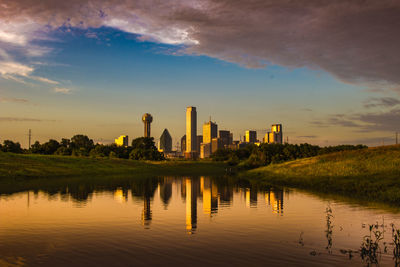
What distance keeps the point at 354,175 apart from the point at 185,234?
43253mm

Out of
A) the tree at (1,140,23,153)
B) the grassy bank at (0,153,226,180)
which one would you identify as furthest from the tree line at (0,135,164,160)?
the grassy bank at (0,153,226,180)

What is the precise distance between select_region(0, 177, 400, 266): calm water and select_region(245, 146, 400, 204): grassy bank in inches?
410

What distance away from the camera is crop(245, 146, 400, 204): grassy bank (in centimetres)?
4441

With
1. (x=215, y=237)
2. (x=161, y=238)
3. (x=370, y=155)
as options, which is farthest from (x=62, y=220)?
(x=370, y=155)

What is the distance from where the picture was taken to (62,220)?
27.6 meters

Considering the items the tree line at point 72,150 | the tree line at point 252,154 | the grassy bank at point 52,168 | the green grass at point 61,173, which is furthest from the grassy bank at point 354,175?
the tree line at point 72,150

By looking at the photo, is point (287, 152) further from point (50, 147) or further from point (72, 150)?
point (50, 147)

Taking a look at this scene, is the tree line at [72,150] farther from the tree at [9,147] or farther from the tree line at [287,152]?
the tree line at [287,152]

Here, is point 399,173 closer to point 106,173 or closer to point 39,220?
point 39,220

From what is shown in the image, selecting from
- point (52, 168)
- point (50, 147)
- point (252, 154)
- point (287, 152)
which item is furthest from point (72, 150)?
point (287, 152)

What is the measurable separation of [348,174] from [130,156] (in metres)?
139

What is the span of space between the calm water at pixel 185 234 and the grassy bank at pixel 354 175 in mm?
10421

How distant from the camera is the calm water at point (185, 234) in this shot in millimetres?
17109

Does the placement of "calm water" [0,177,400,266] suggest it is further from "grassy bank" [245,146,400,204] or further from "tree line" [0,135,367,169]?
"tree line" [0,135,367,169]
